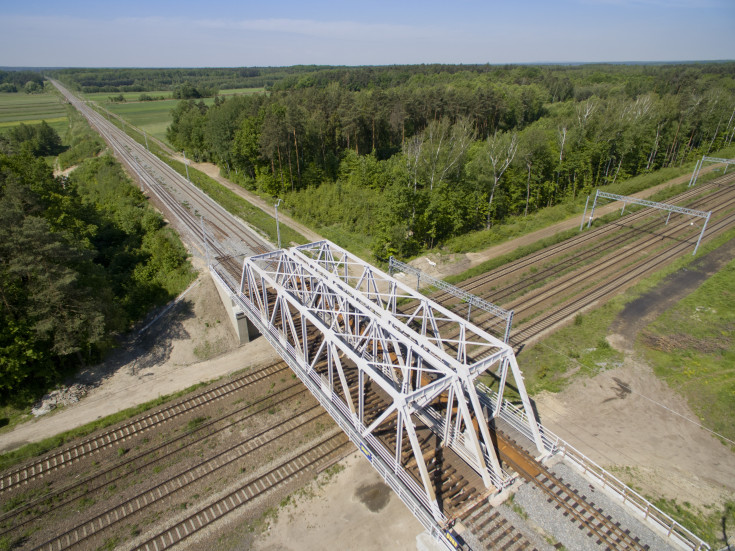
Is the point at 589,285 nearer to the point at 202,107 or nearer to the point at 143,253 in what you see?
the point at 143,253

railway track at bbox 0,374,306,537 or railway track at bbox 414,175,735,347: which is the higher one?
railway track at bbox 414,175,735,347

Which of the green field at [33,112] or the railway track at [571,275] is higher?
the green field at [33,112]

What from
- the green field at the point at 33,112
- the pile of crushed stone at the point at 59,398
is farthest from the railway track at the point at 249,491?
the green field at the point at 33,112

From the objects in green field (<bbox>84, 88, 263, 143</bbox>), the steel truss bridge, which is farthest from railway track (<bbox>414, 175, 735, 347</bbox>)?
green field (<bbox>84, 88, 263, 143</bbox>)

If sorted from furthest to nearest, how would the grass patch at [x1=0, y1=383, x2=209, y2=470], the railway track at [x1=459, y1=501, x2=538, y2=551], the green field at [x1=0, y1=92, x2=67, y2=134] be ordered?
the green field at [x1=0, y1=92, x2=67, y2=134] → the grass patch at [x1=0, y1=383, x2=209, y2=470] → the railway track at [x1=459, y1=501, x2=538, y2=551]

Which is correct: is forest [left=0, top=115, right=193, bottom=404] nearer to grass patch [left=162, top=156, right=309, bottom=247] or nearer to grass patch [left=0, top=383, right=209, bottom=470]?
grass patch [left=0, top=383, right=209, bottom=470]

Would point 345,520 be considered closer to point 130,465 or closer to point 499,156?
point 130,465

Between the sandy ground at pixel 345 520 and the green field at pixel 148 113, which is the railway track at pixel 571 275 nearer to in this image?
the sandy ground at pixel 345 520
